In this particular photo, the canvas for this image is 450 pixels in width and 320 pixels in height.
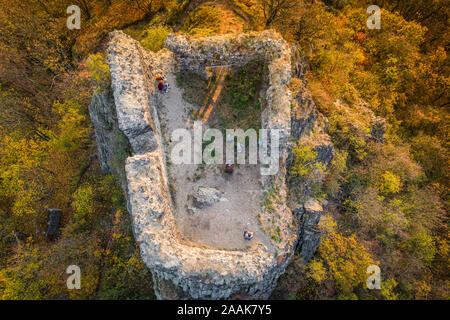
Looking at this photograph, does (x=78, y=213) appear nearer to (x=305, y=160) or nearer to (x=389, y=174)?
(x=305, y=160)

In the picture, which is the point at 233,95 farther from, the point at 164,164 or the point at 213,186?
the point at 164,164

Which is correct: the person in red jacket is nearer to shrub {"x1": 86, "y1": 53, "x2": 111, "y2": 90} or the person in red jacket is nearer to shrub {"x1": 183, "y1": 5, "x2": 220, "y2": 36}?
shrub {"x1": 86, "y1": 53, "x2": 111, "y2": 90}
